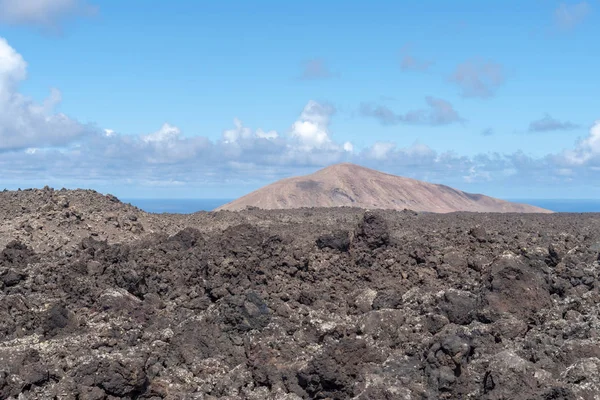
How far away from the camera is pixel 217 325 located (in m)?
11.5

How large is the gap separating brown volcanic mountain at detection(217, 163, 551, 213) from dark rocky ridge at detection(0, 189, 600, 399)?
1475 inches

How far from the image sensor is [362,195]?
203ft

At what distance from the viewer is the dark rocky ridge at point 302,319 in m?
9.04

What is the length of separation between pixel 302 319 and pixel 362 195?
50281 mm

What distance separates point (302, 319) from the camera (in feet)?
39.5

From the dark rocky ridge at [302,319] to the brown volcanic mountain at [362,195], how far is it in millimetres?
37464

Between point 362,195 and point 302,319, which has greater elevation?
point 362,195

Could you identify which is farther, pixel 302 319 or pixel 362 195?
pixel 362 195

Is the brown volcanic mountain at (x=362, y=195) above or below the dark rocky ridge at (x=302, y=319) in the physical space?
above

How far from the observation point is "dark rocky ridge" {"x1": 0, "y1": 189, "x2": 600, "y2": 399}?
29.7 feet

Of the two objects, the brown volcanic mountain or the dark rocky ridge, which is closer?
the dark rocky ridge

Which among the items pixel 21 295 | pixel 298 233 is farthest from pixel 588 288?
pixel 298 233

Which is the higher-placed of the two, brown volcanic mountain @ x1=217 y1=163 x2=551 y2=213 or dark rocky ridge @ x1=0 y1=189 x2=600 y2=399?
brown volcanic mountain @ x1=217 y1=163 x2=551 y2=213

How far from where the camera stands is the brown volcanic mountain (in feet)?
189
